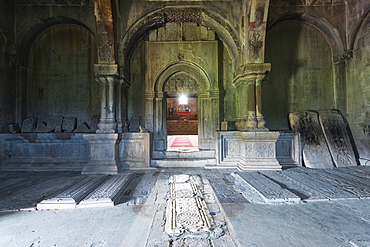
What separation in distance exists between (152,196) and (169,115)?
1526cm

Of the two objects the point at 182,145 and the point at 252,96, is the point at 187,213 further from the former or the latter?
the point at 182,145

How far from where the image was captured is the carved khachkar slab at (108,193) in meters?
2.87

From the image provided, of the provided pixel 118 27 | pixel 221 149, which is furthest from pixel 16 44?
pixel 221 149

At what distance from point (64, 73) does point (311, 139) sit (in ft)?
27.9

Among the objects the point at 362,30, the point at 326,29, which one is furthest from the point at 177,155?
the point at 362,30

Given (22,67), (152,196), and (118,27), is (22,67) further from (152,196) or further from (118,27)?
(152,196)

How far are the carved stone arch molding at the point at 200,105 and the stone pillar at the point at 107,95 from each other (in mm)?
1308

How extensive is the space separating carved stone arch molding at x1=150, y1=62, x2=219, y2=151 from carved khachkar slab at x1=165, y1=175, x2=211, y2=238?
9.30ft

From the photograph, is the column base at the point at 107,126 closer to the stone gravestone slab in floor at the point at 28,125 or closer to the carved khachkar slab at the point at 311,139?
the stone gravestone slab in floor at the point at 28,125

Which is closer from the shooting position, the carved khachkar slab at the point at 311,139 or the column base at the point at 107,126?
the column base at the point at 107,126

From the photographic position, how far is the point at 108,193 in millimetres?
3172

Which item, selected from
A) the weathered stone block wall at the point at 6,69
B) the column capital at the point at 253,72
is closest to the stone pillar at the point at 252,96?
the column capital at the point at 253,72

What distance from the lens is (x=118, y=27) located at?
5418 millimetres

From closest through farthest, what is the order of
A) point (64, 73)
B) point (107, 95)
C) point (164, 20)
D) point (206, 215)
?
point (206, 215)
point (107, 95)
point (164, 20)
point (64, 73)
